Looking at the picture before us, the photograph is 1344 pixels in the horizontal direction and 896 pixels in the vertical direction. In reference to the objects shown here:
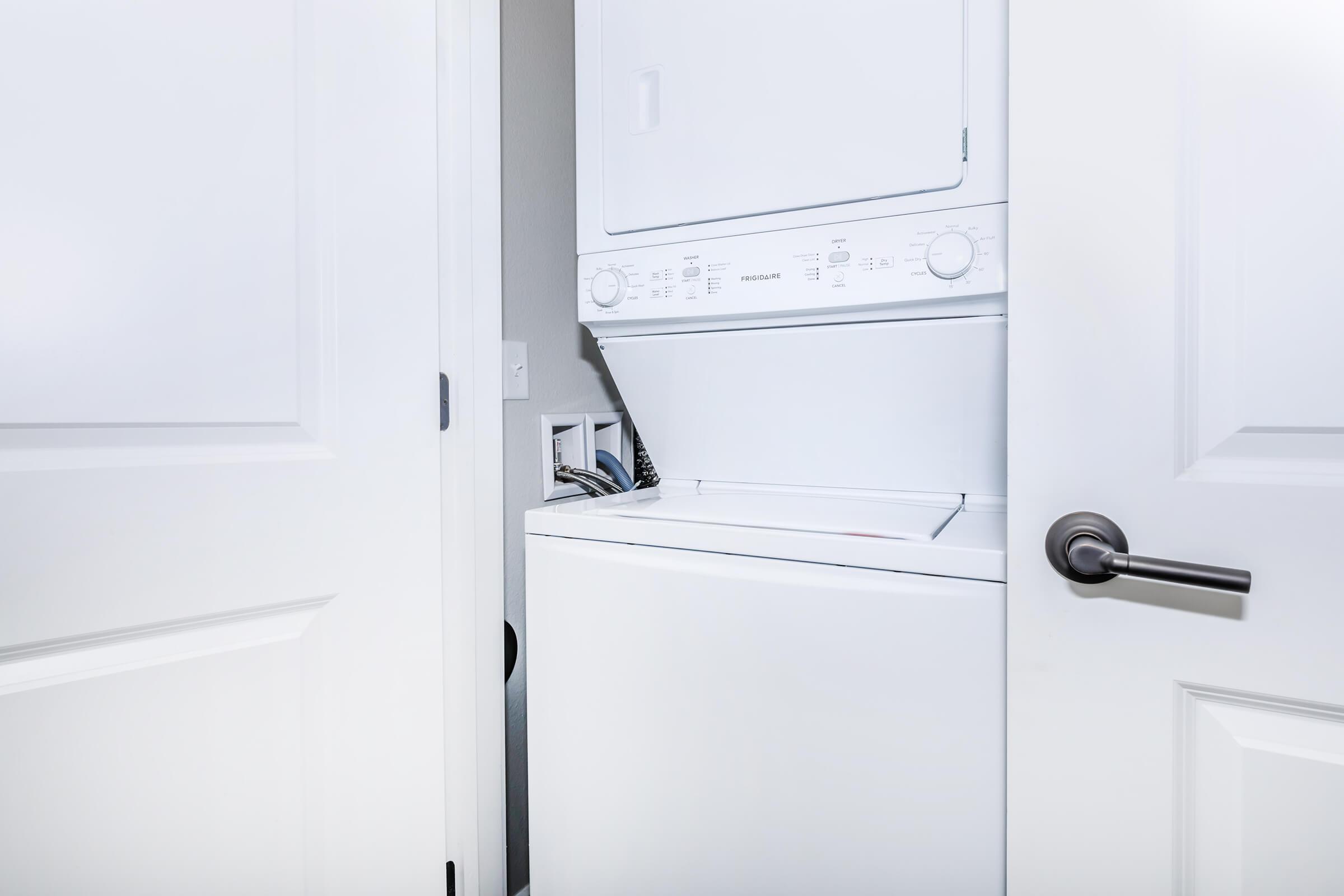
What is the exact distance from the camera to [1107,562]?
62 centimetres

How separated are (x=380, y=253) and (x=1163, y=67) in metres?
0.99

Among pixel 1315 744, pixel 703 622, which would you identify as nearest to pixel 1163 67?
pixel 1315 744

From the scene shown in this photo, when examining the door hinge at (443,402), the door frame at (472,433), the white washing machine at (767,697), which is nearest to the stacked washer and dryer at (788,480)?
the white washing machine at (767,697)

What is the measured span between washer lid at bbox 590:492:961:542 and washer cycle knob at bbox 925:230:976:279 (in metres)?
0.34

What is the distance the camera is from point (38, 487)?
749 mm

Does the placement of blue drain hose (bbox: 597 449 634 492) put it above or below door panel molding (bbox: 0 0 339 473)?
below

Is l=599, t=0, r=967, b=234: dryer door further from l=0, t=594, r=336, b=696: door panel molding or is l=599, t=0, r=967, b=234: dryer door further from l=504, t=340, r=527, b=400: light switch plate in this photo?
l=0, t=594, r=336, b=696: door panel molding

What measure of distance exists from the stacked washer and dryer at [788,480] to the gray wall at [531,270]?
0.17 m

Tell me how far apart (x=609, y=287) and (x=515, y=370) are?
268 mm

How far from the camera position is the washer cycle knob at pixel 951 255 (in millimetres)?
896

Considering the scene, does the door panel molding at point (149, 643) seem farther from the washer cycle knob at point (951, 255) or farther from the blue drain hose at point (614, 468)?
the washer cycle knob at point (951, 255)

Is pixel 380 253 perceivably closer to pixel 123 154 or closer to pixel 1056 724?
pixel 123 154

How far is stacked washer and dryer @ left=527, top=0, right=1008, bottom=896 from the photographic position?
782 millimetres

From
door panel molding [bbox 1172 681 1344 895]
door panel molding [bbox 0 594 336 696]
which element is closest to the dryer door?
door panel molding [bbox 1172 681 1344 895]
